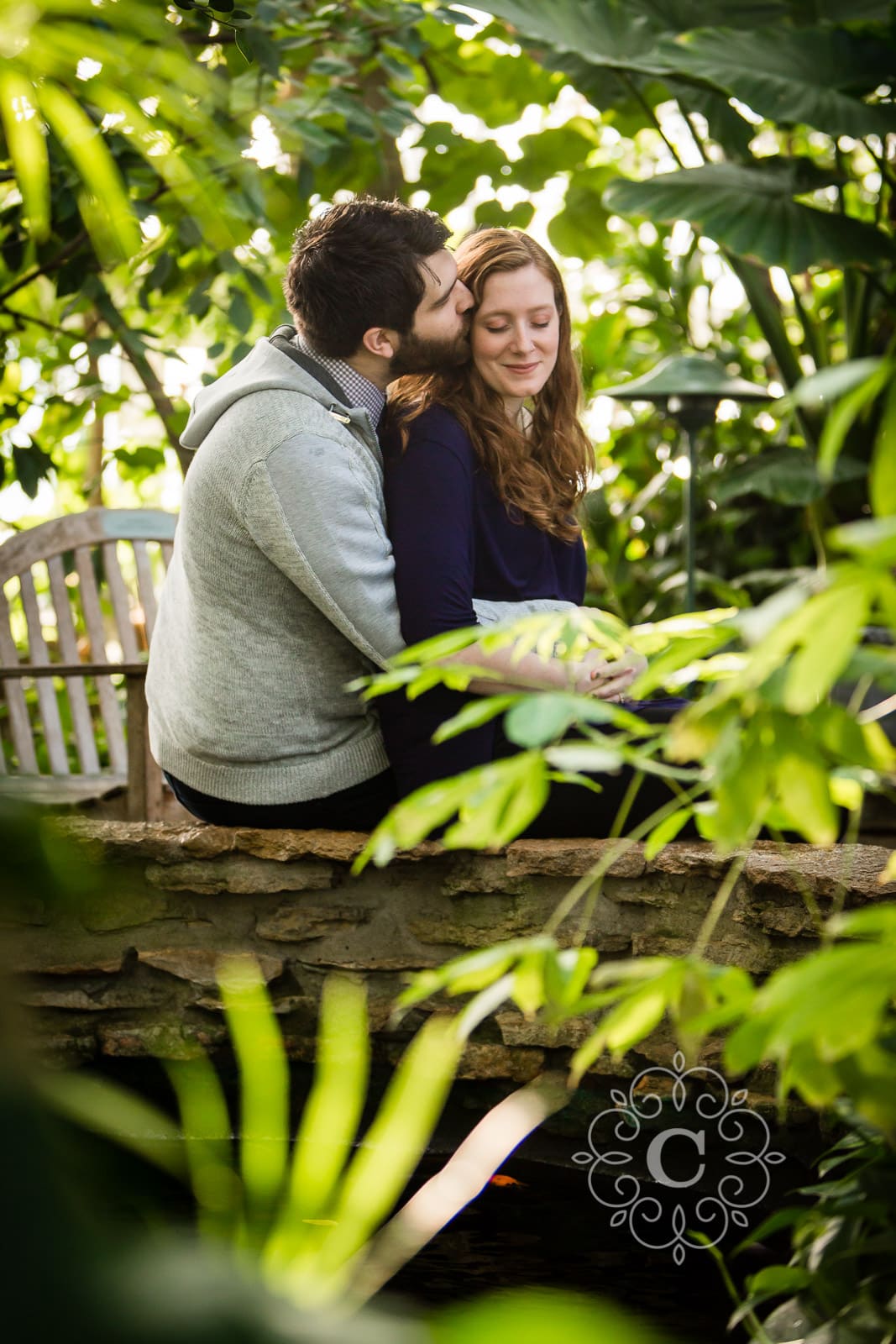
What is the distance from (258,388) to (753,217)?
1.49 meters

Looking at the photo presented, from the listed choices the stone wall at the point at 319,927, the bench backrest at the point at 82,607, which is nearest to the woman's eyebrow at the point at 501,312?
the stone wall at the point at 319,927

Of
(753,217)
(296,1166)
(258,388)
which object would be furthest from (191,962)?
(753,217)

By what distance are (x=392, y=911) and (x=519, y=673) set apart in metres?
0.34

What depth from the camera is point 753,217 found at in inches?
108

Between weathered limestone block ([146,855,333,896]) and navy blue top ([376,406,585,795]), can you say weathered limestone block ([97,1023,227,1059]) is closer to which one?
weathered limestone block ([146,855,333,896])

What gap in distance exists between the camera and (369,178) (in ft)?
12.2

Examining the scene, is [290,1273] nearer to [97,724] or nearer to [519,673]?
[519,673]

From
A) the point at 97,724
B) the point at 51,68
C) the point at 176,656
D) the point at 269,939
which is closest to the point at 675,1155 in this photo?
the point at 269,939

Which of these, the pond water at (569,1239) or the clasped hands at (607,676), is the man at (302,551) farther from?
the pond water at (569,1239)

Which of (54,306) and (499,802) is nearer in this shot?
(499,802)

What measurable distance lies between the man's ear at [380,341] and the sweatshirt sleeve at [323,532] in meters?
0.22

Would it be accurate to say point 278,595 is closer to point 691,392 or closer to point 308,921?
point 308,921

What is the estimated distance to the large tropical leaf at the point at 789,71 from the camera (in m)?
2.61

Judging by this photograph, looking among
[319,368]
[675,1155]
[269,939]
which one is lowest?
[675,1155]
